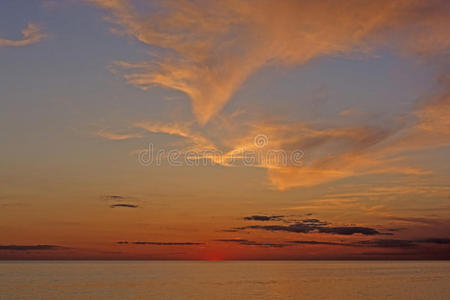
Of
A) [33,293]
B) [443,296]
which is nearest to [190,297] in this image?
[33,293]

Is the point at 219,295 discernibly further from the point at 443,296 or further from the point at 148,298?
the point at 443,296

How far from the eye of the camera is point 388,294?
104812 mm

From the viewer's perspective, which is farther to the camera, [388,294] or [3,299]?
[388,294]

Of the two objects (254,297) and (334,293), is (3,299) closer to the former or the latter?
(254,297)

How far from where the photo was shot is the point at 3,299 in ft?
301

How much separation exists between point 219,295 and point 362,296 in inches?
1199

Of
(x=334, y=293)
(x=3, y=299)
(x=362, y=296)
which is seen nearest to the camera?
(x=3, y=299)

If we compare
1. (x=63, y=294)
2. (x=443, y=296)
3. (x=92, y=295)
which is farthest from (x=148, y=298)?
(x=443, y=296)

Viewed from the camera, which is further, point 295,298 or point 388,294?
point 388,294

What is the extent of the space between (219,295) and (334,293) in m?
26.8

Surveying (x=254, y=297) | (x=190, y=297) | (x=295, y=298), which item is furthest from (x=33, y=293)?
(x=295, y=298)

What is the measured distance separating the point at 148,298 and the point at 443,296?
63.2 meters

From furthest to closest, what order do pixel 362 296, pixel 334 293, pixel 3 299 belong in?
pixel 334 293
pixel 362 296
pixel 3 299

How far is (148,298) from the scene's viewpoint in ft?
307
